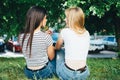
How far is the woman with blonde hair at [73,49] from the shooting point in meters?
5.83

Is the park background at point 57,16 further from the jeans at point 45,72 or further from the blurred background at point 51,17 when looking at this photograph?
the jeans at point 45,72

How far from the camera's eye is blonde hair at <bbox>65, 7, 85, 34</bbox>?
586 cm

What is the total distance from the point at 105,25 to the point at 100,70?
27.0ft

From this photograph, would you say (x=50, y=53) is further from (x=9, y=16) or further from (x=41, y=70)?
(x=9, y=16)

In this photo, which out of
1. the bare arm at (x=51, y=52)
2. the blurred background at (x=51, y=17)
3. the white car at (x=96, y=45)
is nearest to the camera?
the bare arm at (x=51, y=52)

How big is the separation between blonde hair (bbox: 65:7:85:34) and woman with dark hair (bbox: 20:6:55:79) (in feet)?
1.22

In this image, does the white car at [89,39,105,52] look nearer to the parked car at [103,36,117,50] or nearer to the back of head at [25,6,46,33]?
the parked car at [103,36,117,50]

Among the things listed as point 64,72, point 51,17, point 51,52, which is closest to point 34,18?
point 51,52

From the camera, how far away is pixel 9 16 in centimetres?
2047

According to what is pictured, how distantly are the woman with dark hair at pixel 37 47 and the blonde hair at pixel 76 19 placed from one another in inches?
14.6

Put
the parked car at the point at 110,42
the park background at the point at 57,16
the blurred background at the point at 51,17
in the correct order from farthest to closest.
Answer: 1. the parked car at the point at 110,42
2. the blurred background at the point at 51,17
3. the park background at the point at 57,16

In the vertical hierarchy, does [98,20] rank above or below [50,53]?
below

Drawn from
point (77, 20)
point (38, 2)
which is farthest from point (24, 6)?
point (77, 20)

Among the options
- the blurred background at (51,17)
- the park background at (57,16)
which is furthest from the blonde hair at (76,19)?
the blurred background at (51,17)
